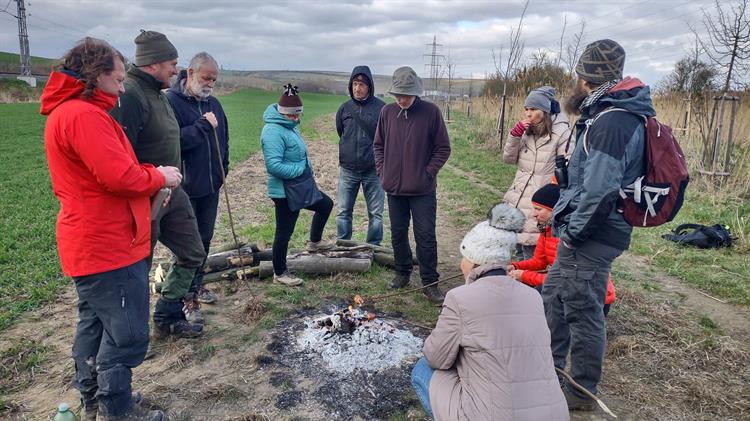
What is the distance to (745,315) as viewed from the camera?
509 cm

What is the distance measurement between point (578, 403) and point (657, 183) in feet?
5.22

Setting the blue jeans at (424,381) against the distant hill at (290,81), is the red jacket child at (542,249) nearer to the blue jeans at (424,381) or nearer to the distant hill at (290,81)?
the blue jeans at (424,381)

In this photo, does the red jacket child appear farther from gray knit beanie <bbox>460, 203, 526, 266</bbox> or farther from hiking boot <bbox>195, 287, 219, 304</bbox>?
hiking boot <bbox>195, 287, 219, 304</bbox>

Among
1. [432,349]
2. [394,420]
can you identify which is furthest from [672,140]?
[394,420]

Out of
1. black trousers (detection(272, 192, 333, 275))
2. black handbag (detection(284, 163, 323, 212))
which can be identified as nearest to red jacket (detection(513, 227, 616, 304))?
black handbag (detection(284, 163, 323, 212))

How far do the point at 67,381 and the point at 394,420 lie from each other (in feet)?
7.90

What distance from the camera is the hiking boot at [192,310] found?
4391 millimetres

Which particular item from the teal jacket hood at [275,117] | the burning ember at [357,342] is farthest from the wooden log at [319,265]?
the teal jacket hood at [275,117]

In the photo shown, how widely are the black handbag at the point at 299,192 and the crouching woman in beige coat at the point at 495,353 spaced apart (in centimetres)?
Result: 281

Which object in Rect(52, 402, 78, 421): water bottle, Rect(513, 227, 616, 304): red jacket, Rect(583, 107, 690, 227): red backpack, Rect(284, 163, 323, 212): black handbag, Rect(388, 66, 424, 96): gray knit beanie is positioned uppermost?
Rect(388, 66, 424, 96): gray knit beanie

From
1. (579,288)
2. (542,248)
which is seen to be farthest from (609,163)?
(542,248)

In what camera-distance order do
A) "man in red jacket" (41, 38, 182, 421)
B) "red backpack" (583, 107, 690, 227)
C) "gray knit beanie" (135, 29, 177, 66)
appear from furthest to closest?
"gray knit beanie" (135, 29, 177, 66)
"red backpack" (583, 107, 690, 227)
"man in red jacket" (41, 38, 182, 421)

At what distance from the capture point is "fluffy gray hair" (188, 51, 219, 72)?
161 inches

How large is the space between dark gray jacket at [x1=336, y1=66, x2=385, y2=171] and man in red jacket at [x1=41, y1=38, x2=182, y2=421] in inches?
127
